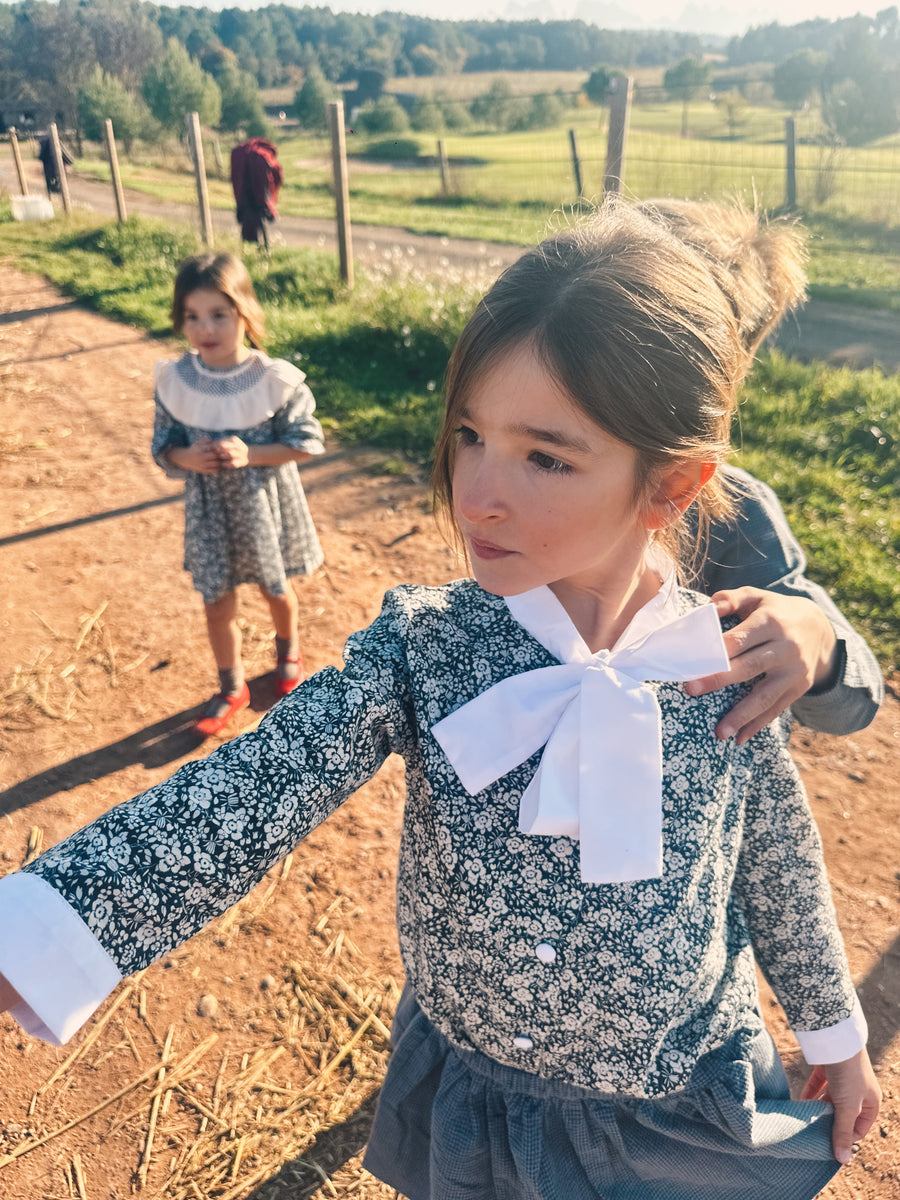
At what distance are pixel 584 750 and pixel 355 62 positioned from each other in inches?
4075

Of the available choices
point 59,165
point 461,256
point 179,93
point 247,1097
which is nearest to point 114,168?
point 59,165

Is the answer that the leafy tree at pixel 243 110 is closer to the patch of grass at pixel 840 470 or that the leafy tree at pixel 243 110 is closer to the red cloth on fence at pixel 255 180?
the red cloth on fence at pixel 255 180

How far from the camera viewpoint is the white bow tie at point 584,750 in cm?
111

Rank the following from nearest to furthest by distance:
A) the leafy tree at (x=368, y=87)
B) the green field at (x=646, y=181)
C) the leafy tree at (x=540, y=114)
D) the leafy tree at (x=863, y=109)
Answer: the green field at (x=646, y=181) → the leafy tree at (x=540, y=114) → the leafy tree at (x=863, y=109) → the leafy tree at (x=368, y=87)

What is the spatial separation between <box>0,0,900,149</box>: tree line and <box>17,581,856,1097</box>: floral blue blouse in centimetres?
984

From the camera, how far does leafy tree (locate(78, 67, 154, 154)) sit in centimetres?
4424

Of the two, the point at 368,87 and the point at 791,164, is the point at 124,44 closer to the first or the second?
the point at 368,87

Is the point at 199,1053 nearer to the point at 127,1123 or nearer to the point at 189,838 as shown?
the point at 127,1123

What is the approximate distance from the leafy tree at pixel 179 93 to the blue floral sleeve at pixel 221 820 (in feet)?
183

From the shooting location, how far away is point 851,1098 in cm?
136

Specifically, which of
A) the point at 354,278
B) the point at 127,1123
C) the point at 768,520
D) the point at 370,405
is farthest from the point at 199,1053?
the point at 354,278

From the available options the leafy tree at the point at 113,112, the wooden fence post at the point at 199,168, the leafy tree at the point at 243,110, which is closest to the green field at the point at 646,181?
the wooden fence post at the point at 199,168

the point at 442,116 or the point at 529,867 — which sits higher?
the point at 442,116

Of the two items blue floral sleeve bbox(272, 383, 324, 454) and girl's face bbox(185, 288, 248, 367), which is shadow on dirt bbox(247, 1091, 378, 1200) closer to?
blue floral sleeve bbox(272, 383, 324, 454)
